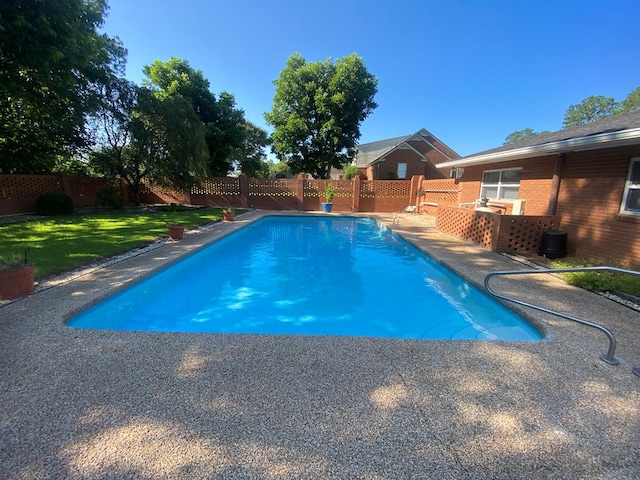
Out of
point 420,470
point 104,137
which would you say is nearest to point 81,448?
point 420,470

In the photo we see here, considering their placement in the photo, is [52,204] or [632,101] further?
[632,101]

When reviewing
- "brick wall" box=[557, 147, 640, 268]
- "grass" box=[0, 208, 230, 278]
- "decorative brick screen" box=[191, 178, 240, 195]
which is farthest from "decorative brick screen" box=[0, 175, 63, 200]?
"brick wall" box=[557, 147, 640, 268]

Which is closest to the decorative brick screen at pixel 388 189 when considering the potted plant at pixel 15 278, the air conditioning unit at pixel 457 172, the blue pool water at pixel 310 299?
the air conditioning unit at pixel 457 172

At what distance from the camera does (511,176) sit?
9.68m

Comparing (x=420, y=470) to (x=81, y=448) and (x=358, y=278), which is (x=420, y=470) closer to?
(x=81, y=448)

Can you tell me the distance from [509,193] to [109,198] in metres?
17.4

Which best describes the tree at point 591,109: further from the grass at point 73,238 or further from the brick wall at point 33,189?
the brick wall at point 33,189

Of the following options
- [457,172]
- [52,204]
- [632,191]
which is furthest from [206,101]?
[632,191]

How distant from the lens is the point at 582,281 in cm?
494

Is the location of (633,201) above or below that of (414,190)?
below

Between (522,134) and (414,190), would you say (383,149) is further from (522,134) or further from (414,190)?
(522,134)

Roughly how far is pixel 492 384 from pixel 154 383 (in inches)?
111

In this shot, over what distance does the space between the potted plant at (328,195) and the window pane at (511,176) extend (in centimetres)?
971

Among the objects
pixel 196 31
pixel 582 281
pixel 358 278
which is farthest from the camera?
pixel 196 31
